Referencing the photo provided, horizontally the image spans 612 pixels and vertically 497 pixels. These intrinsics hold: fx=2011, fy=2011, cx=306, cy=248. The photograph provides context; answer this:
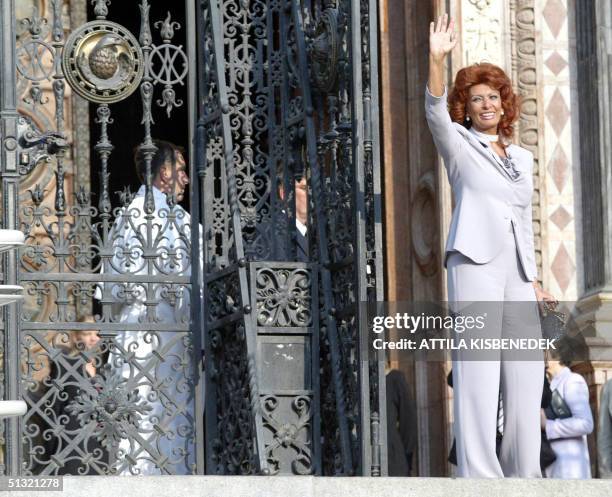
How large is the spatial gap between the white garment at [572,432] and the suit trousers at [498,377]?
3.84ft

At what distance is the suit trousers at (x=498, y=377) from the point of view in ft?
32.0

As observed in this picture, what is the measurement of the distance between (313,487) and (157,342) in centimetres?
368

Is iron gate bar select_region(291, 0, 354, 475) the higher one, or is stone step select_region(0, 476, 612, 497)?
iron gate bar select_region(291, 0, 354, 475)

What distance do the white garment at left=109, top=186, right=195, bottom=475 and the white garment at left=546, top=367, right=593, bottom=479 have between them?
2443 millimetres

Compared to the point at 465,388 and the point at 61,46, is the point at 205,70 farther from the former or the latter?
the point at 465,388

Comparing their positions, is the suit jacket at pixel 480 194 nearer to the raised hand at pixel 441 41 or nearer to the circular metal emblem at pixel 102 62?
the raised hand at pixel 441 41

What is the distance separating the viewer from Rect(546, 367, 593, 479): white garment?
11016 mm

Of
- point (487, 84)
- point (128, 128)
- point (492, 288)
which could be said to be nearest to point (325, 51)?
point (487, 84)

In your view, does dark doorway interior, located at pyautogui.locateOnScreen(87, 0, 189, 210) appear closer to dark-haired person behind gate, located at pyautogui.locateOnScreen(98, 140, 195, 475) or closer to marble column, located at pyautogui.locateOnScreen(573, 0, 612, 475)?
dark-haired person behind gate, located at pyautogui.locateOnScreen(98, 140, 195, 475)

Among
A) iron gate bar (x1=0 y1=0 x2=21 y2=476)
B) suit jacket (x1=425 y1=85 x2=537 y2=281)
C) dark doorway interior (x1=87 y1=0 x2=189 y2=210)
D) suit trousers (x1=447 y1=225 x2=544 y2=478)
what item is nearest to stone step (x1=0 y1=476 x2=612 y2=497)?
suit trousers (x1=447 y1=225 x2=544 y2=478)

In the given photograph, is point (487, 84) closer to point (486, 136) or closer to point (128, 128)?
point (486, 136)

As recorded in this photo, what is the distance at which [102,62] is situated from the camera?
41.3 feet

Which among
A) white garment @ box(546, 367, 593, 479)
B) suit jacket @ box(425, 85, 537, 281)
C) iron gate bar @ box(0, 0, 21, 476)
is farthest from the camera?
iron gate bar @ box(0, 0, 21, 476)

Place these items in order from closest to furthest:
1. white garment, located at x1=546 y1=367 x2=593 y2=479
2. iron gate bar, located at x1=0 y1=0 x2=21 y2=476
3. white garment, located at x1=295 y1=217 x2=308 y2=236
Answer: white garment, located at x1=546 y1=367 x2=593 y2=479 < iron gate bar, located at x1=0 y1=0 x2=21 y2=476 < white garment, located at x1=295 y1=217 x2=308 y2=236
